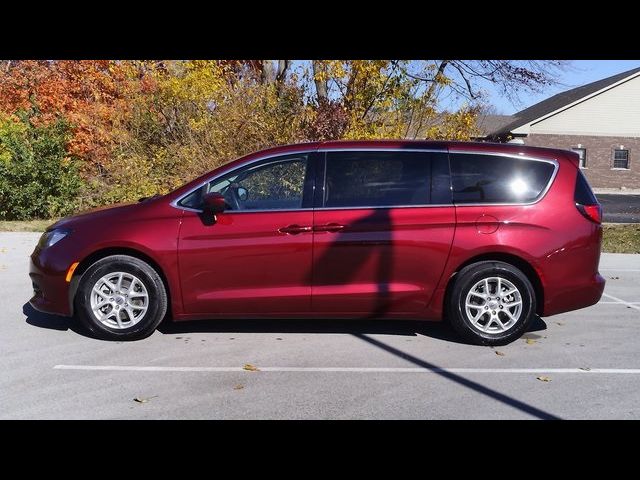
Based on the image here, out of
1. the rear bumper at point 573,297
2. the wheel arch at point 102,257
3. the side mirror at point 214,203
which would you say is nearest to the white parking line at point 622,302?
the rear bumper at point 573,297

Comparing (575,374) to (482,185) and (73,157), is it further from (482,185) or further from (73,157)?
(73,157)

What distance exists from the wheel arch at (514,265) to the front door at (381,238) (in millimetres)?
172

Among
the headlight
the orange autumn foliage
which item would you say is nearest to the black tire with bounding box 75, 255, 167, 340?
the headlight

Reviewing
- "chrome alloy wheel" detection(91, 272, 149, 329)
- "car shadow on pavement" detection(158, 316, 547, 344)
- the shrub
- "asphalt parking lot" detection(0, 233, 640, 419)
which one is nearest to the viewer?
"asphalt parking lot" detection(0, 233, 640, 419)

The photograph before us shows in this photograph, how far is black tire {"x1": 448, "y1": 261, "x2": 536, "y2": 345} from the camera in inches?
222

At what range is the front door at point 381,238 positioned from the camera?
5566 mm

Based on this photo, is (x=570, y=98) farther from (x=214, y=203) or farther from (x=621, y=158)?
(x=214, y=203)

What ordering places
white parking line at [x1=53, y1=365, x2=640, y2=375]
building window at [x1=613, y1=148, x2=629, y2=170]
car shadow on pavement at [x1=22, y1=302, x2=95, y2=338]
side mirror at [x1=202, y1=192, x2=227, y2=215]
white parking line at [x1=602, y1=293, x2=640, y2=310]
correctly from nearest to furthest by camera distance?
white parking line at [x1=53, y1=365, x2=640, y2=375] → side mirror at [x1=202, y1=192, x2=227, y2=215] → car shadow on pavement at [x1=22, y1=302, x2=95, y2=338] → white parking line at [x1=602, y1=293, x2=640, y2=310] → building window at [x1=613, y1=148, x2=629, y2=170]

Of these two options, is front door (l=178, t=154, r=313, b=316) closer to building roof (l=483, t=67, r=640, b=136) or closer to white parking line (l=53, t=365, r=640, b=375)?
white parking line (l=53, t=365, r=640, b=375)

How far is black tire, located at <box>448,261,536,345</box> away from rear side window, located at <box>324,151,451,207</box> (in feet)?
2.27

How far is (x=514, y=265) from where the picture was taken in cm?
577

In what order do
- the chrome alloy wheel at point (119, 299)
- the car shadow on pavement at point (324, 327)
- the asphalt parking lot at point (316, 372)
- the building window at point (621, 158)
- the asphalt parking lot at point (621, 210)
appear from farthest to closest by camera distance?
the building window at point (621, 158)
the asphalt parking lot at point (621, 210)
the car shadow on pavement at point (324, 327)
the chrome alloy wheel at point (119, 299)
the asphalt parking lot at point (316, 372)

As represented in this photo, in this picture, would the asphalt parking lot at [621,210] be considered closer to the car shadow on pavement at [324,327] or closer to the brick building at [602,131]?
the brick building at [602,131]

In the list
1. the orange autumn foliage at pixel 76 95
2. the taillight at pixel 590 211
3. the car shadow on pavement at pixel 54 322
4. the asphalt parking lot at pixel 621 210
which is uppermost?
the orange autumn foliage at pixel 76 95
